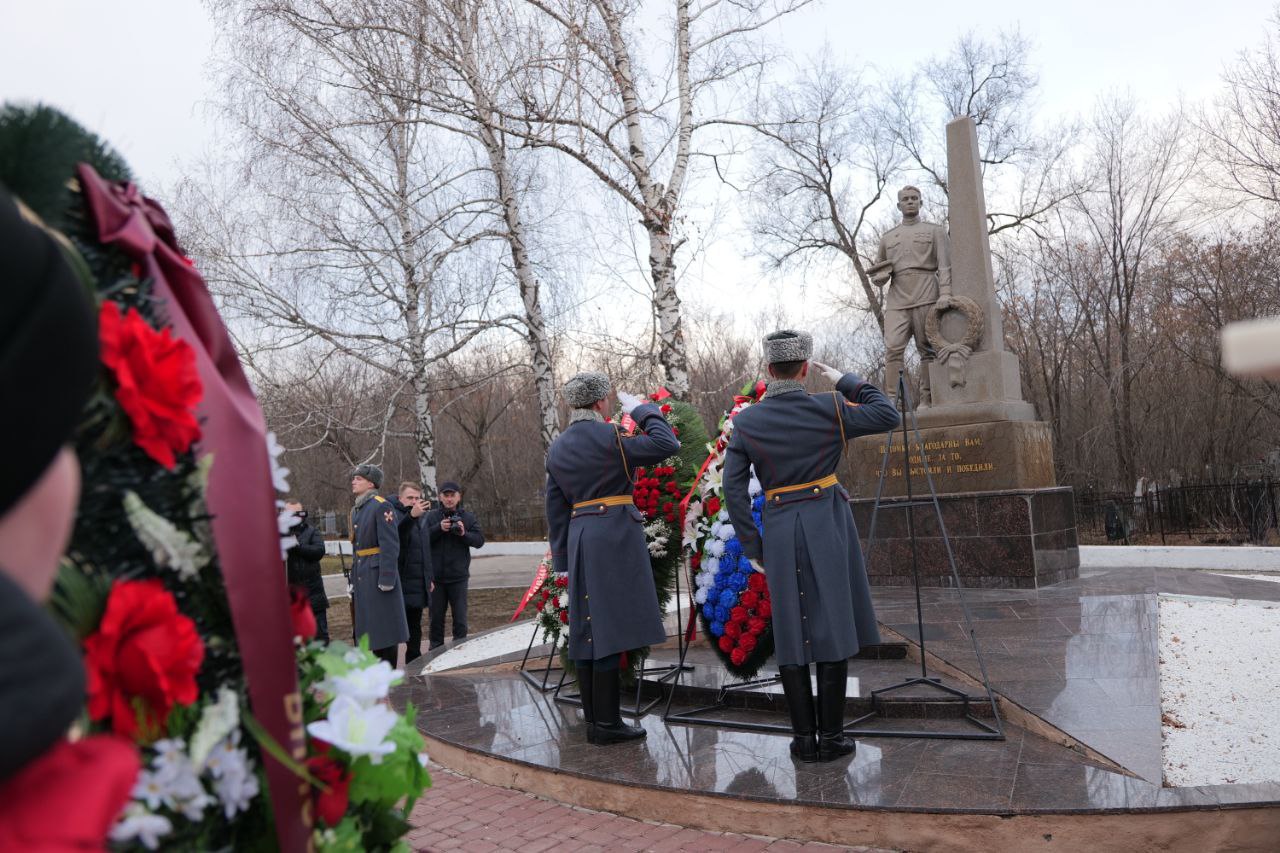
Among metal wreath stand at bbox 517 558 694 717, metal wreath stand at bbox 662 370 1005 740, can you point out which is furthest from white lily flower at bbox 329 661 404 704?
metal wreath stand at bbox 517 558 694 717

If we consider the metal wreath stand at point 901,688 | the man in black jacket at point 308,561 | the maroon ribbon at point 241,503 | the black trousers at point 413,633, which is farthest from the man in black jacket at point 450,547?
the maroon ribbon at point 241,503

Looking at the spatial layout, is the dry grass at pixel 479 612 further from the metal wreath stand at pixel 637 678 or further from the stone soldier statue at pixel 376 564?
the metal wreath stand at pixel 637 678

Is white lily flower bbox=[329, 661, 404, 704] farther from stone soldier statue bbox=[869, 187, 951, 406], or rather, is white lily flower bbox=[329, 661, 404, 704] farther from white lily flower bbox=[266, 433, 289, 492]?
stone soldier statue bbox=[869, 187, 951, 406]

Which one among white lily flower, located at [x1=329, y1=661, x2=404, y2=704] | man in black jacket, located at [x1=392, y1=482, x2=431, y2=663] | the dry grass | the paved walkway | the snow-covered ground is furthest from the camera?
the paved walkway

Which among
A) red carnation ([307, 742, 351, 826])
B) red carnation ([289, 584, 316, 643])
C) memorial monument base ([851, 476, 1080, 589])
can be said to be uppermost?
red carnation ([289, 584, 316, 643])

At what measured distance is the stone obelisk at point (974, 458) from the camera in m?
10.3

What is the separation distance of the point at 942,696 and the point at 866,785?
1.36 m

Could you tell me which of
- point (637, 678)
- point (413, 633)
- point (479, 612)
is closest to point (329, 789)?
point (637, 678)

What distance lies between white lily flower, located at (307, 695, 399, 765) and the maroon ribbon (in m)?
0.04

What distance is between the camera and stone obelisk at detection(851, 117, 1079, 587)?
10.3 m

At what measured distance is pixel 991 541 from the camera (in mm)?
10367

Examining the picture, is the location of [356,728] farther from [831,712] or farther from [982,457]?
[982,457]

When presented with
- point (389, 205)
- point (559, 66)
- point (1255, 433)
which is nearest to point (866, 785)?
point (559, 66)

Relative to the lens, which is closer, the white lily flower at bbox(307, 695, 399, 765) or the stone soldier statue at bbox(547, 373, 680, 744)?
the white lily flower at bbox(307, 695, 399, 765)
